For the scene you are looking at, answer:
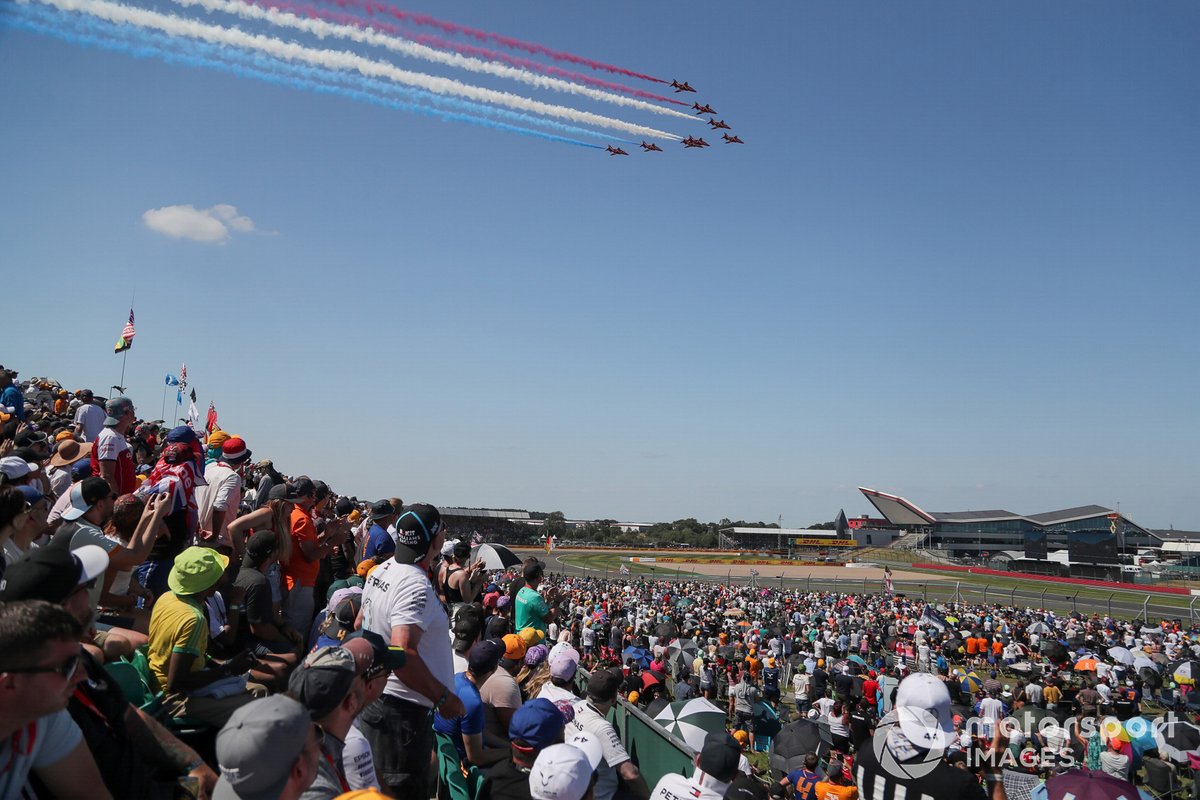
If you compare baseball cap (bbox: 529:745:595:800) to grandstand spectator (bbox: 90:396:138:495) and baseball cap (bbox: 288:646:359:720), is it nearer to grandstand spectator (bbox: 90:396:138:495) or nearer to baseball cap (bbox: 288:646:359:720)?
baseball cap (bbox: 288:646:359:720)

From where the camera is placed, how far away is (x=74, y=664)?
84.1 inches

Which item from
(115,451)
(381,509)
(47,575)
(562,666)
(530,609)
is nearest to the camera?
(47,575)

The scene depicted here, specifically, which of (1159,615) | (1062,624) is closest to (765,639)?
(1062,624)

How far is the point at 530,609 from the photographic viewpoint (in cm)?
739

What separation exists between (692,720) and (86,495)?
5.17 metres

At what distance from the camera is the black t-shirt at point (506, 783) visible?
3697mm

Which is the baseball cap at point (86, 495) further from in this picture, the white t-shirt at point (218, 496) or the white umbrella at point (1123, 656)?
the white umbrella at point (1123, 656)

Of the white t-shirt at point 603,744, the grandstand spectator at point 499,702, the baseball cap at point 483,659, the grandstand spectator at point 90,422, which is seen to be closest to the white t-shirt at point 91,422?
the grandstand spectator at point 90,422

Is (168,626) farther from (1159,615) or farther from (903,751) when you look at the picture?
(1159,615)

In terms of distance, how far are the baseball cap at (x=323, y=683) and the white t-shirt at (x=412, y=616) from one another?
1.02 metres

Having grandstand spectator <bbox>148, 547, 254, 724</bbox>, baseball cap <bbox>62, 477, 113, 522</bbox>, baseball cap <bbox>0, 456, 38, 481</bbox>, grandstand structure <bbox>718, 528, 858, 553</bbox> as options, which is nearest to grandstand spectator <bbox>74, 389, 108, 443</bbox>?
baseball cap <bbox>0, 456, 38, 481</bbox>

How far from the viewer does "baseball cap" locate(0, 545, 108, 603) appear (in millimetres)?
2562

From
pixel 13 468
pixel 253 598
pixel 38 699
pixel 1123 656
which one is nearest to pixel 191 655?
pixel 253 598

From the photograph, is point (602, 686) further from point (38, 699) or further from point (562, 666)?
point (38, 699)
